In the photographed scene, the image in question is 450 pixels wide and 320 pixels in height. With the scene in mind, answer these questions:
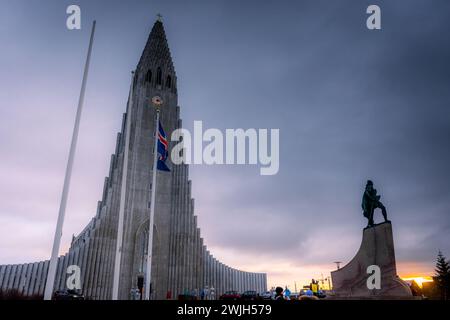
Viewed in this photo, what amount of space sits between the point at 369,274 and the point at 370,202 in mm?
4454

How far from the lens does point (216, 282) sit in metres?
43.7

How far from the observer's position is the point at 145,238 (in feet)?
130

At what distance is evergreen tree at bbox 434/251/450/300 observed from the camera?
2172 inches

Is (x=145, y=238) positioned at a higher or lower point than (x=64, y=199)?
higher

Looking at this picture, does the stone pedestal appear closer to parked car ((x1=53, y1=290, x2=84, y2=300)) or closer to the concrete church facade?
parked car ((x1=53, y1=290, x2=84, y2=300))

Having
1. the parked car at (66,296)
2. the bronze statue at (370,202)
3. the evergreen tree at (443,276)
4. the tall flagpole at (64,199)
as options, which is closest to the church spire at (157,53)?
the parked car at (66,296)

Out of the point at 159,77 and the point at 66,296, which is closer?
the point at 66,296

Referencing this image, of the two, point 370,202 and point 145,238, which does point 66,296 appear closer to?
point 145,238

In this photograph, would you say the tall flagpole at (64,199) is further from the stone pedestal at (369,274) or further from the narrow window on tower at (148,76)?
the narrow window on tower at (148,76)

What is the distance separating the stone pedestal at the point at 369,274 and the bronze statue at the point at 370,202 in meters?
1.03

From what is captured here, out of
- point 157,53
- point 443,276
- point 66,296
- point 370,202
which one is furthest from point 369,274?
point 443,276

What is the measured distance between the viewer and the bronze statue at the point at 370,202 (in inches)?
772
